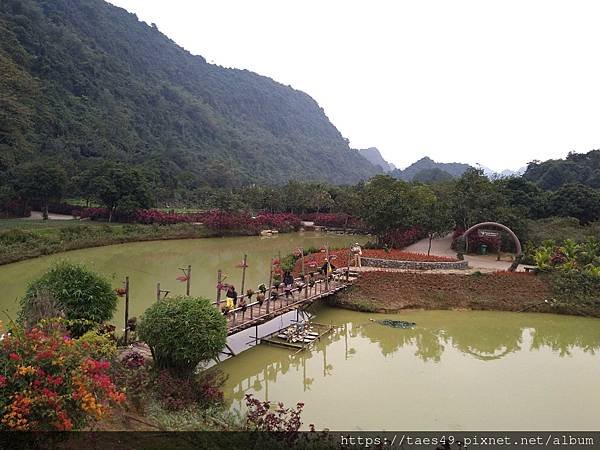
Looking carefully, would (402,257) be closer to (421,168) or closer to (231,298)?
(231,298)

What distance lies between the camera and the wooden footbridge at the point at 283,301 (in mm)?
11656

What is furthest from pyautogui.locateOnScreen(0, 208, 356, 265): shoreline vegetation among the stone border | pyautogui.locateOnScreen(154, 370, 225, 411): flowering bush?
pyautogui.locateOnScreen(154, 370, 225, 411): flowering bush

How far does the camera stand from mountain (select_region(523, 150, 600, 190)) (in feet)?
175

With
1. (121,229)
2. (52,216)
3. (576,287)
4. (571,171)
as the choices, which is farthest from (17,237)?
(571,171)

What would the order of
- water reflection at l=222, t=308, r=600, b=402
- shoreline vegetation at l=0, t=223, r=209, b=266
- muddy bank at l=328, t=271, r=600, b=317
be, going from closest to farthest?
water reflection at l=222, t=308, r=600, b=402
muddy bank at l=328, t=271, r=600, b=317
shoreline vegetation at l=0, t=223, r=209, b=266

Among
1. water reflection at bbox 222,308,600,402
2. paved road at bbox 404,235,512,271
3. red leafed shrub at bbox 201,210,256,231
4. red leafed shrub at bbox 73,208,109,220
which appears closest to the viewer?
water reflection at bbox 222,308,600,402

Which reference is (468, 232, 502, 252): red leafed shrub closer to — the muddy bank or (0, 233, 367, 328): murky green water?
the muddy bank

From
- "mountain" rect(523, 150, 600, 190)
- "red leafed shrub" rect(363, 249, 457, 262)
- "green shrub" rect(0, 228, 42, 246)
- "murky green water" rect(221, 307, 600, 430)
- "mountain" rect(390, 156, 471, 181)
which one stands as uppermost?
"mountain" rect(390, 156, 471, 181)

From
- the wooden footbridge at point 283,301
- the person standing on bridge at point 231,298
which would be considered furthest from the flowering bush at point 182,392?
the person standing on bridge at point 231,298

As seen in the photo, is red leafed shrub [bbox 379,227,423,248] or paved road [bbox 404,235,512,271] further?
red leafed shrub [bbox 379,227,423,248]

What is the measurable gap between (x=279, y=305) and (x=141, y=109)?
8095cm

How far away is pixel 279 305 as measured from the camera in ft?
44.7

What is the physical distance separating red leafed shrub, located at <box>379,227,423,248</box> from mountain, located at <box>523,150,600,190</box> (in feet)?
106

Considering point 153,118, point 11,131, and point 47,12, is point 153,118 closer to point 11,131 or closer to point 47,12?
point 47,12
